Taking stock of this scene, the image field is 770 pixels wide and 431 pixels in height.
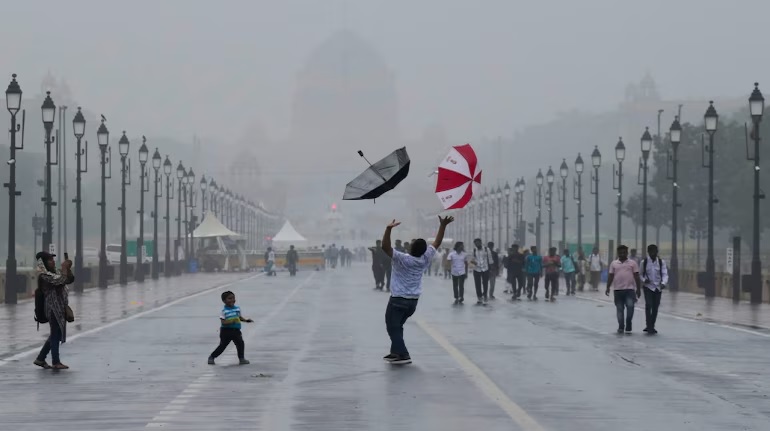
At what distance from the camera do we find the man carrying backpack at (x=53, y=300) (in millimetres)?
22688

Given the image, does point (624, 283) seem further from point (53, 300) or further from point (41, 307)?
point (41, 307)

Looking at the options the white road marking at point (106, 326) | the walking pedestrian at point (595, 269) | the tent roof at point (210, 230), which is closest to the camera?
the white road marking at point (106, 326)

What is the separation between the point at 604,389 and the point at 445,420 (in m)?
3.88

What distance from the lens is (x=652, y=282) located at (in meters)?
32.7

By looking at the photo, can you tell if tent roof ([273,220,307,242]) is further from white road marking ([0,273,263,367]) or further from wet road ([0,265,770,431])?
wet road ([0,265,770,431])

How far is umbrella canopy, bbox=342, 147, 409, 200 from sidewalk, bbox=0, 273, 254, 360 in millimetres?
7043

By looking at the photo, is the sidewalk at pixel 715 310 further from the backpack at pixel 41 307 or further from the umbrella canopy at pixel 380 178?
the backpack at pixel 41 307

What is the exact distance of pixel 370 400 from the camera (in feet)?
59.8

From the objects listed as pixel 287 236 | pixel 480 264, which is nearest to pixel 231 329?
pixel 480 264

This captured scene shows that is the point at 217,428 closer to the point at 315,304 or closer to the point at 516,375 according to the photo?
the point at 516,375

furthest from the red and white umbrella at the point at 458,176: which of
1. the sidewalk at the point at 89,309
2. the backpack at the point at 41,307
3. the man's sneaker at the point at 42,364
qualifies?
the sidewalk at the point at 89,309

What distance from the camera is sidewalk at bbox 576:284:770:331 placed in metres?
37.5

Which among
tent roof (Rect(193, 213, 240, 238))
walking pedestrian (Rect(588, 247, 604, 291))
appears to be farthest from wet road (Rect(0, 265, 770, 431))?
tent roof (Rect(193, 213, 240, 238))

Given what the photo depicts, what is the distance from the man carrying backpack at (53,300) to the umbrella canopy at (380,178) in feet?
13.8
